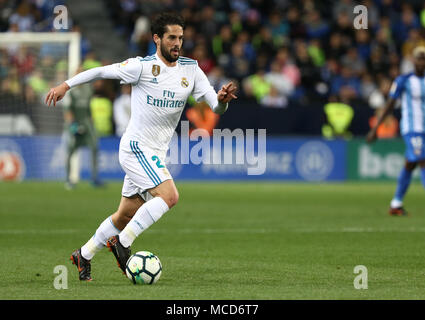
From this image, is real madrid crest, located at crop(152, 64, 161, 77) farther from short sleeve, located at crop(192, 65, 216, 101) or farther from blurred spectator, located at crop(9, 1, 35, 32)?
blurred spectator, located at crop(9, 1, 35, 32)

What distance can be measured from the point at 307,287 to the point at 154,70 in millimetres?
2156

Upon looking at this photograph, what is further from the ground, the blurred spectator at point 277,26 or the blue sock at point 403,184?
the blurred spectator at point 277,26

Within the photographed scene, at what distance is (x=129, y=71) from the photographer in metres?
7.75

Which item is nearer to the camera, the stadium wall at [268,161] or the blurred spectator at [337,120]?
the stadium wall at [268,161]

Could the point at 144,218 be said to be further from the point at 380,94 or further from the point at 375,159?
the point at 380,94

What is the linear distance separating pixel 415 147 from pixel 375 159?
8.26 meters

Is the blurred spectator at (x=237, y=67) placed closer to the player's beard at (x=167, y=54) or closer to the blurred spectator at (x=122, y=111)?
the blurred spectator at (x=122, y=111)

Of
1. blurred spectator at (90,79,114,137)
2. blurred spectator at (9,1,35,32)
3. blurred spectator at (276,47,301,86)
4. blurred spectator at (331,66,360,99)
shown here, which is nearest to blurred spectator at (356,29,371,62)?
blurred spectator at (331,66,360,99)

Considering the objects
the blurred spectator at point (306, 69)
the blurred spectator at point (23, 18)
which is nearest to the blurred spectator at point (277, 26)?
the blurred spectator at point (306, 69)

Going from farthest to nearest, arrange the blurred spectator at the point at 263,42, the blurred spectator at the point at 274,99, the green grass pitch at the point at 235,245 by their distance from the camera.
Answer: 1. the blurred spectator at the point at 263,42
2. the blurred spectator at the point at 274,99
3. the green grass pitch at the point at 235,245

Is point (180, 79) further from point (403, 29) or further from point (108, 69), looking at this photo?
point (403, 29)

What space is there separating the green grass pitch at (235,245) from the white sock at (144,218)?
36 centimetres

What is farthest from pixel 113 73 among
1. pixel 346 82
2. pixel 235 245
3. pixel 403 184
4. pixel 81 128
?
pixel 346 82

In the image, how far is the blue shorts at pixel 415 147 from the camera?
44.4 ft
